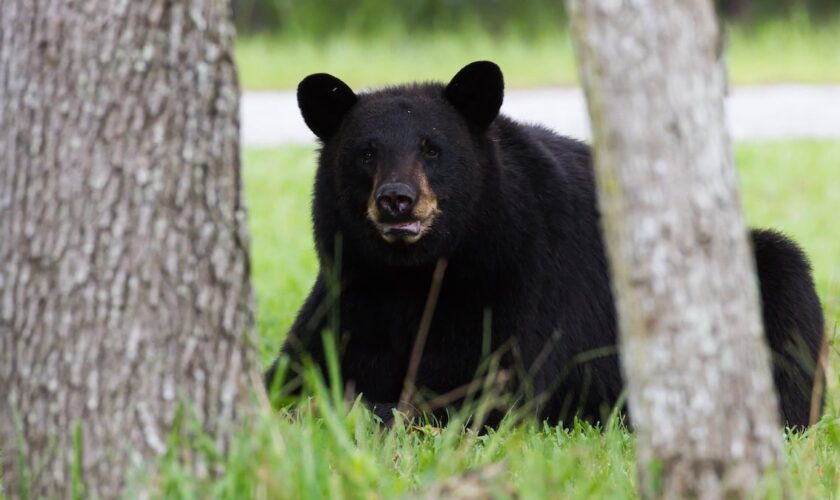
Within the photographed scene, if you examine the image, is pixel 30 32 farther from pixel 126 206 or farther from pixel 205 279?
pixel 205 279

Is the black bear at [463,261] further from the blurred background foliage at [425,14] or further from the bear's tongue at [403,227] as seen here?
the blurred background foliage at [425,14]

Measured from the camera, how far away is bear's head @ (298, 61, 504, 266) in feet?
16.1

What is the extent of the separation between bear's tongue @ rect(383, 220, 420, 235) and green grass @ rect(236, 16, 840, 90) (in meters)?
11.0

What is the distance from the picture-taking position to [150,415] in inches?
129

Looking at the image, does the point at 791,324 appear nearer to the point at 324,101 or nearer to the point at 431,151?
the point at 431,151

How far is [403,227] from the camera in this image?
192 inches

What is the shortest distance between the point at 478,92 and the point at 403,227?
72 cm

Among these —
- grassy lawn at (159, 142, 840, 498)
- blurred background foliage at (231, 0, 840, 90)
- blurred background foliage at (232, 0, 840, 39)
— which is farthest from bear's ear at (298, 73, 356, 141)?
blurred background foliage at (232, 0, 840, 39)

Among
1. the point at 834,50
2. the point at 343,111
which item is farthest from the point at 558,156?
the point at 834,50

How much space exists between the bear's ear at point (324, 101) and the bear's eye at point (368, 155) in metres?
0.27

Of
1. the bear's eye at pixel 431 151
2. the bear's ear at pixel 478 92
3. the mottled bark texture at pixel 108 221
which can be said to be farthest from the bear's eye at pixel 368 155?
the mottled bark texture at pixel 108 221

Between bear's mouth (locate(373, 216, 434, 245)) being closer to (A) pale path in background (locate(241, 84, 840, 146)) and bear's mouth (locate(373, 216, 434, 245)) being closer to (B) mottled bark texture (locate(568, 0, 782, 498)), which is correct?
(B) mottled bark texture (locate(568, 0, 782, 498))

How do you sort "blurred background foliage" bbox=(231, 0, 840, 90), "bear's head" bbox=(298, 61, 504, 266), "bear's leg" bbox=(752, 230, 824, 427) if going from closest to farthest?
"bear's head" bbox=(298, 61, 504, 266) → "bear's leg" bbox=(752, 230, 824, 427) → "blurred background foliage" bbox=(231, 0, 840, 90)

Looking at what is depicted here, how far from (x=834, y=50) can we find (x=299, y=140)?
7.82 metres
